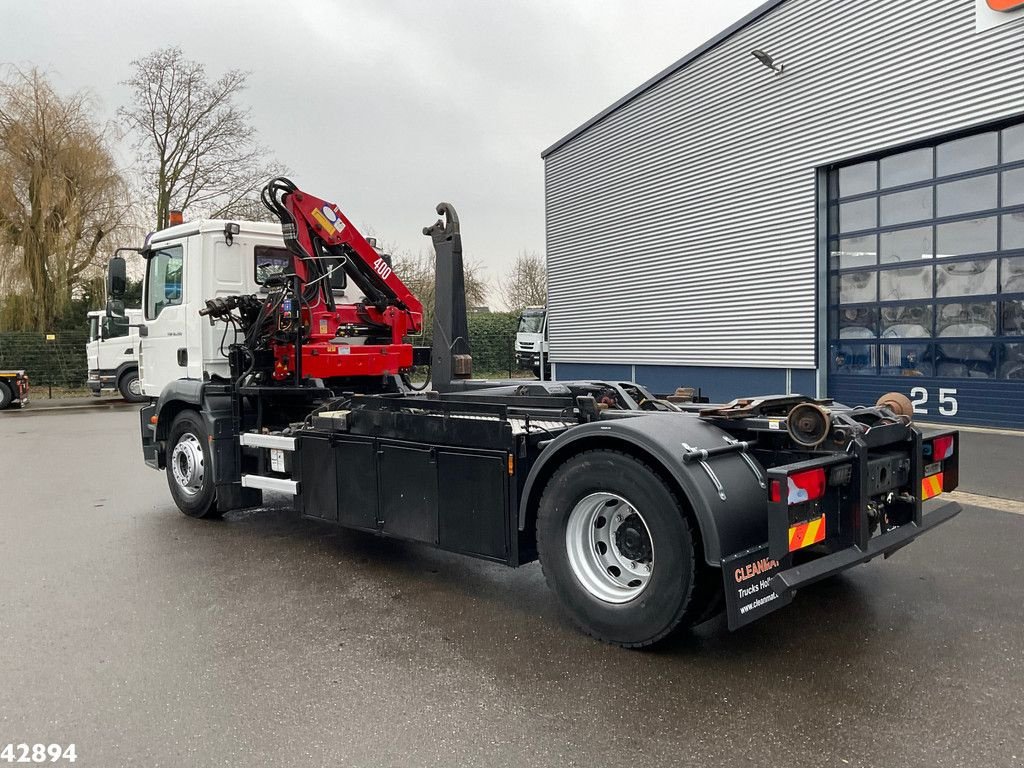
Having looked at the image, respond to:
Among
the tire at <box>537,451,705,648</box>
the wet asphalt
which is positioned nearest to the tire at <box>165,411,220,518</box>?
the wet asphalt

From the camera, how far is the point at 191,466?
24.8ft

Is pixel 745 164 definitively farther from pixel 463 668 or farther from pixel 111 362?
pixel 111 362

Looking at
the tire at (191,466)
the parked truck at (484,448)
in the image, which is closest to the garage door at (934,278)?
the parked truck at (484,448)

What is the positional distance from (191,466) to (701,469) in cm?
534

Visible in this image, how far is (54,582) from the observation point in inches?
221

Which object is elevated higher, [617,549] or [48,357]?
[48,357]

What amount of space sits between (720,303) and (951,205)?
4.99 metres

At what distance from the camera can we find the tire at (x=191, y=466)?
7344mm

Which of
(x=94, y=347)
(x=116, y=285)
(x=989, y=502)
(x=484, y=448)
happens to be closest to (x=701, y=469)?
(x=484, y=448)

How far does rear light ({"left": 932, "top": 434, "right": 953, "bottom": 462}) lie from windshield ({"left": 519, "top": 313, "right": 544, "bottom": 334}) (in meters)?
22.5

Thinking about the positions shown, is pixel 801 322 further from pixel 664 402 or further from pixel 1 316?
pixel 1 316

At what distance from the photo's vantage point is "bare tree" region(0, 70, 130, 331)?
26234 millimetres

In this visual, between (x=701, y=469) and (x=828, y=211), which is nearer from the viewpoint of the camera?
(x=701, y=469)

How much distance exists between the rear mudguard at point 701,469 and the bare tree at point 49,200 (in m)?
26.7
